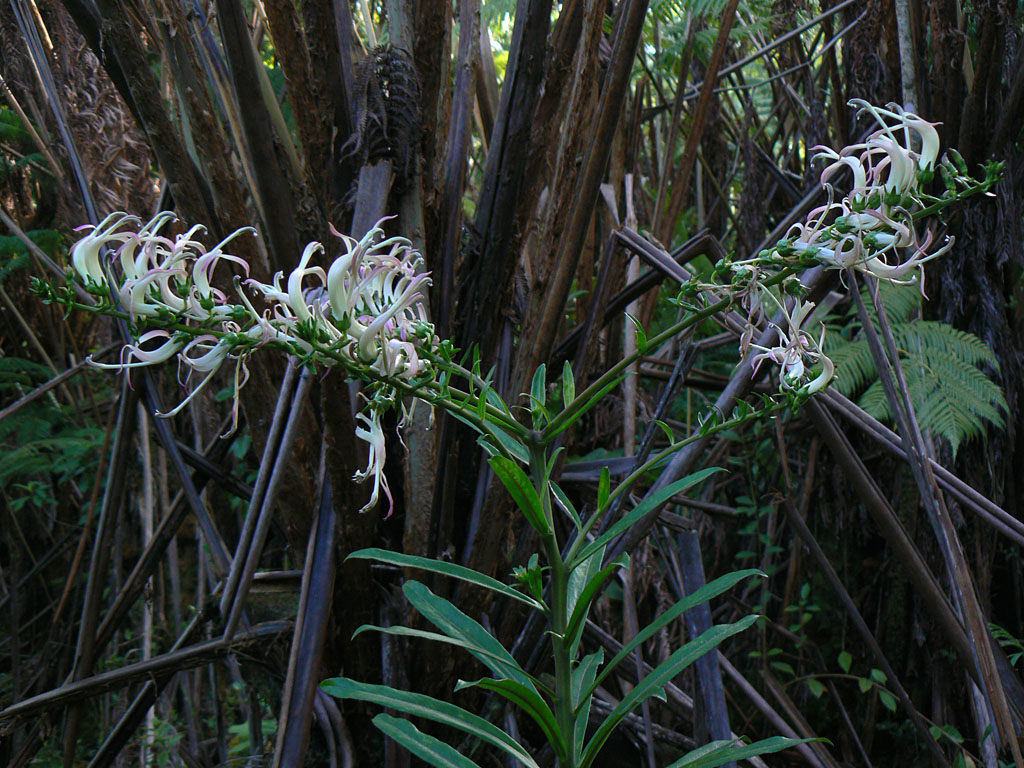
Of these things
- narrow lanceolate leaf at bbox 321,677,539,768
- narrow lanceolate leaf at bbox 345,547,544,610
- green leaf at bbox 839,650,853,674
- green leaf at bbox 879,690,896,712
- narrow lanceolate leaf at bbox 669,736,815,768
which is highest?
narrow lanceolate leaf at bbox 345,547,544,610

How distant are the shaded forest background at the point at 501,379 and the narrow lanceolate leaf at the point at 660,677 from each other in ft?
0.98

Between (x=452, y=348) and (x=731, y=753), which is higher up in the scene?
(x=452, y=348)

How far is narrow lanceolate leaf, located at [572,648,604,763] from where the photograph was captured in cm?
63

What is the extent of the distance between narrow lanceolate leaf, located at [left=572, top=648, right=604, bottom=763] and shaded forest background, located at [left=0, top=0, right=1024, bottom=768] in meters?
0.24

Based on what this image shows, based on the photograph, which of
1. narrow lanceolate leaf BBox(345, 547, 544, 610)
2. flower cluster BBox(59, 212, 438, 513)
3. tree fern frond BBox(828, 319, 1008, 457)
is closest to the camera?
flower cluster BBox(59, 212, 438, 513)

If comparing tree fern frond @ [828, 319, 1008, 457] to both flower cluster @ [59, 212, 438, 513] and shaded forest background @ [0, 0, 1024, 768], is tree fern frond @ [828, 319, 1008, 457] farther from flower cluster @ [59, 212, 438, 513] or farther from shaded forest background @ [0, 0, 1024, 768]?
flower cluster @ [59, 212, 438, 513]

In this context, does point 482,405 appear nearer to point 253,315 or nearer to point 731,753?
point 253,315

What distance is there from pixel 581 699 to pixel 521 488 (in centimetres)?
22

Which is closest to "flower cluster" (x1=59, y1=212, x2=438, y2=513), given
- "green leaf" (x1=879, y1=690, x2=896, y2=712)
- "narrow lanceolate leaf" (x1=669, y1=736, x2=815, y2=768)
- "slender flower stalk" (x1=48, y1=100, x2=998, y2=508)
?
"slender flower stalk" (x1=48, y1=100, x2=998, y2=508)

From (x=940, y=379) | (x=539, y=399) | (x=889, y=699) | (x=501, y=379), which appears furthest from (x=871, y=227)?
(x=889, y=699)

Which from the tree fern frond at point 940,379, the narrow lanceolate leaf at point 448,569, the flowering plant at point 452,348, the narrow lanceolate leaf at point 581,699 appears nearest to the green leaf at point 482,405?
the flowering plant at point 452,348

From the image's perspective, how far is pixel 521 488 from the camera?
0.55 m

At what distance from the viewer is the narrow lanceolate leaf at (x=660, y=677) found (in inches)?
24.5

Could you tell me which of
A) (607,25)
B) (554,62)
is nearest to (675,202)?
(554,62)
